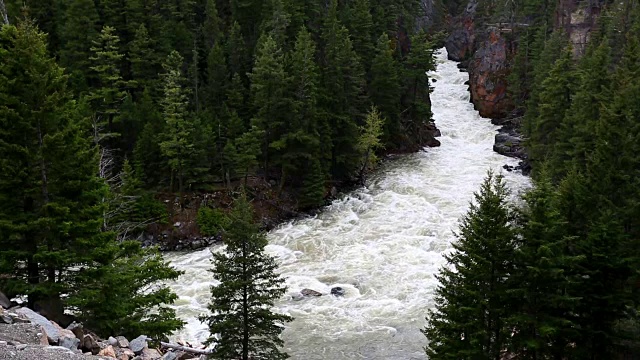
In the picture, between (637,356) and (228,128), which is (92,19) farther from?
(637,356)

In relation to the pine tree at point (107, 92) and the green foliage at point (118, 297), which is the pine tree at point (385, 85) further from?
the green foliage at point (118, 297)

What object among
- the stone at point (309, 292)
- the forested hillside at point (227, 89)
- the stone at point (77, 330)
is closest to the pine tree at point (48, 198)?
the stone at point (77, 330)

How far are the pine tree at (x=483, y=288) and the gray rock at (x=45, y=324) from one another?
11.3m

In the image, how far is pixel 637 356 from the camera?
1883 cm

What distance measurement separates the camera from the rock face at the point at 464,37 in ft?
274

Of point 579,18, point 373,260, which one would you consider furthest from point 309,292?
point 579,18

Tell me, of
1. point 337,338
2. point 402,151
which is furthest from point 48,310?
point 402,151

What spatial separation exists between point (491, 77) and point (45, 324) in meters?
62.5

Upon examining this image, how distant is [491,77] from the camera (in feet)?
225

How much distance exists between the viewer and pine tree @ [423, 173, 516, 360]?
57.6ft

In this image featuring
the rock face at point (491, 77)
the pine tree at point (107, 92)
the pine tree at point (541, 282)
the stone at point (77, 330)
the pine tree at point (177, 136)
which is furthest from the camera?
the rock face at point (491, 77)

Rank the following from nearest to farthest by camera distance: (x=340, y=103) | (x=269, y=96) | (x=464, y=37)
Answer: (x=269, y=96)
(x=340, y=103)
(x=464, y=37)

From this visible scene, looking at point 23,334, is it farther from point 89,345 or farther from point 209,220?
point 209,220

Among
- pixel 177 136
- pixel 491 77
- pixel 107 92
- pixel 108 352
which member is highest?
pixel 491 77
